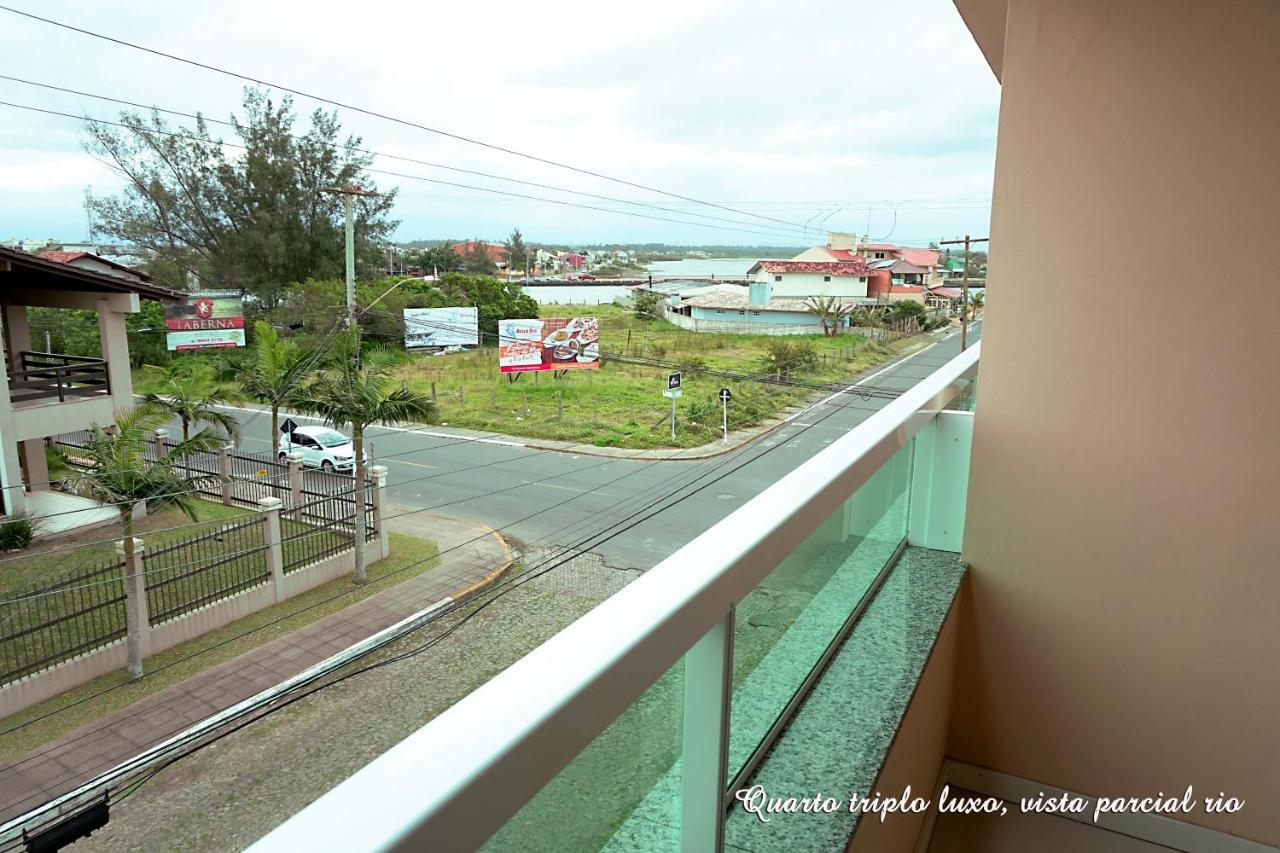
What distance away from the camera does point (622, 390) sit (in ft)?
48.2

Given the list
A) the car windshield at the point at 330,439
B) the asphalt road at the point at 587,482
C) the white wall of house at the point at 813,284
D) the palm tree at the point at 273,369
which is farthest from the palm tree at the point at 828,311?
the palm tree at the point at 273,369

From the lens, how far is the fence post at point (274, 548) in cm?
655

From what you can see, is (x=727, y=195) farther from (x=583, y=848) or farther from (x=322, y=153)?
(x=583, y=848)

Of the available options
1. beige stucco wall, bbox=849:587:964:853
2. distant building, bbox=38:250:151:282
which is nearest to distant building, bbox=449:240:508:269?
distant building, bbox=38:250:151:282

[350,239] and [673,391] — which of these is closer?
[350,239]

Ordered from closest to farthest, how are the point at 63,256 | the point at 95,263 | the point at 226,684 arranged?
the point at 63,256, the point at 226,684, the point at 95,263

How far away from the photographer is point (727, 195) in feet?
101

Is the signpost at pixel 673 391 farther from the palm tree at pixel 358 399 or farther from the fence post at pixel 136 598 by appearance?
the fence post at pixel 136 598

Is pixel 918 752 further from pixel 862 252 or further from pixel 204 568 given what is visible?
pixel 862 252

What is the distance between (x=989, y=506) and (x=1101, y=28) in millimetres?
845

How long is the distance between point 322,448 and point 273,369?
2.51 meters

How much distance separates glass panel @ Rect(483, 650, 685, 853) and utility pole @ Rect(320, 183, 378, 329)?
8070 mm

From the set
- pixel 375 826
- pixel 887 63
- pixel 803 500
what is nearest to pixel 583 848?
pixel 375 826

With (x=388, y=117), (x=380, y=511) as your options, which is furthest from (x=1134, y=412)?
(x=388, y=117)
